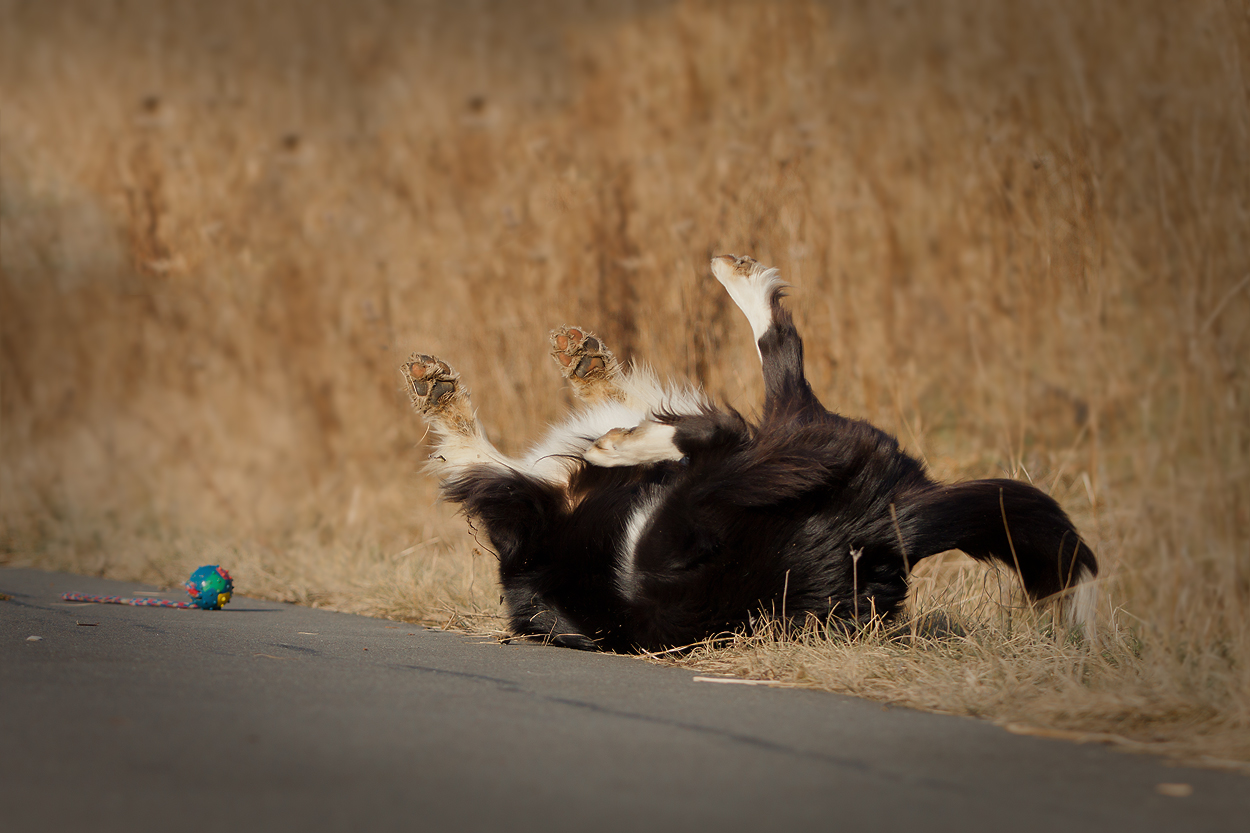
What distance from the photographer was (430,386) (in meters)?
4.18

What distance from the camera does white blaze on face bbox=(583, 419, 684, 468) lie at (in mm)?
3453

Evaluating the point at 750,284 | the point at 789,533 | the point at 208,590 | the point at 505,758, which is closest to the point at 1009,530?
the point at 789,533

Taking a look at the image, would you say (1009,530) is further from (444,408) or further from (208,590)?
(208,590)

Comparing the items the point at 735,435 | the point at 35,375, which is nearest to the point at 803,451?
the point at 735,435

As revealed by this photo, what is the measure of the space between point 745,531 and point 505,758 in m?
1.47

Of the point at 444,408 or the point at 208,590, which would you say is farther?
the point at 208,590

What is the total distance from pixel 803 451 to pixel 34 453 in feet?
28.9

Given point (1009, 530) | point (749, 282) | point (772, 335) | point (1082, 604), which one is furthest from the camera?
point (749, 282)

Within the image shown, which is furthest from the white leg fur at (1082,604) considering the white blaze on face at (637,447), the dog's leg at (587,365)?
the dog's leg at (587,365)

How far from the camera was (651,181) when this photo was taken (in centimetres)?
913

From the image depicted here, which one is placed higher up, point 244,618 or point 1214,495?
point 1214,495

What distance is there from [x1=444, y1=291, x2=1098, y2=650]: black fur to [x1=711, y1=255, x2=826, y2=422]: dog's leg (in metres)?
0.17

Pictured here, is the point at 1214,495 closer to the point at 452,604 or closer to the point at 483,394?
the point at 452,604

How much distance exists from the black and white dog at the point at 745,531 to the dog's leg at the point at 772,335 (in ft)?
0.05
